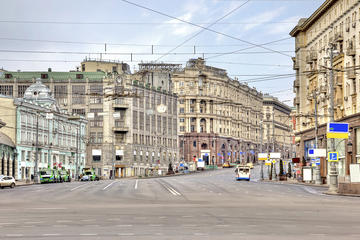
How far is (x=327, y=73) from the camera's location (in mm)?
82750

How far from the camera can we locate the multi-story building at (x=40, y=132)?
4173 inches

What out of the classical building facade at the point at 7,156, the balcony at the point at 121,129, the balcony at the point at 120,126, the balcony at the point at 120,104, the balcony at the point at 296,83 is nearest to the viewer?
the classical building facade at the point at 7,156

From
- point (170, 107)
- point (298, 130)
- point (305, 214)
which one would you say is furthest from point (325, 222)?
point (170, 107)

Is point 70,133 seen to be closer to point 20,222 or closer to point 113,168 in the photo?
point 113,168

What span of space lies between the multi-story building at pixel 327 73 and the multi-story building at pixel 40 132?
37.1m

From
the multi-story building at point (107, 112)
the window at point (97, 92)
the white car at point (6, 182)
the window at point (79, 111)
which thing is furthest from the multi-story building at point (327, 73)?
the window at point (79, 111)

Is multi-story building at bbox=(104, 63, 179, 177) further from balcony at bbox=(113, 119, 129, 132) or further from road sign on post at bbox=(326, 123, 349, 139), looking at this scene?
road sign on post at bbox=(326, 123, 349, 139)

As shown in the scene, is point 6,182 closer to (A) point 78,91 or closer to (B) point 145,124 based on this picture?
(A) point 78,91

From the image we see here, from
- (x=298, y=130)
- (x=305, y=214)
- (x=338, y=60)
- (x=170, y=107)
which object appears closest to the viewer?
(x=305, y=214)

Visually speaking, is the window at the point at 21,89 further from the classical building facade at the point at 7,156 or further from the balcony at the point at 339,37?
the balcony at the point at 339,37

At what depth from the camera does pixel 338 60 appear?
78.9 m

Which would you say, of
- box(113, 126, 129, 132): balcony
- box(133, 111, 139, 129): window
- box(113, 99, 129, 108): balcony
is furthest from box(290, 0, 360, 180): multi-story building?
box(133, 111, 139, 129): window

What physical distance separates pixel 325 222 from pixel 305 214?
13.2 ft

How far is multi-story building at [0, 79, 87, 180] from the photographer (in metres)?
106
